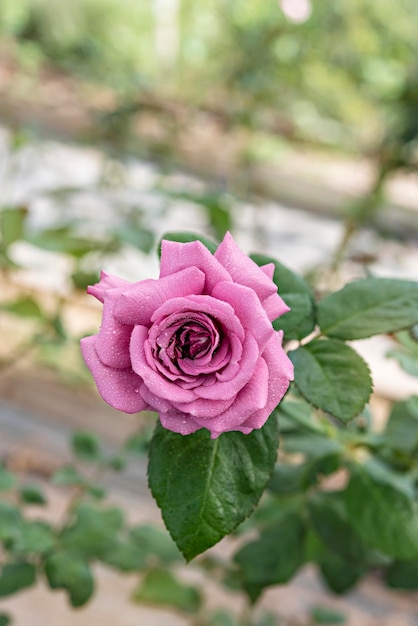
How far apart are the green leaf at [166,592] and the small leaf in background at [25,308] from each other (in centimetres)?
38

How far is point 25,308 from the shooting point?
104 cm

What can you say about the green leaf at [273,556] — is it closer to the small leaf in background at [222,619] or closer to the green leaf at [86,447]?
the green leaf at [86,447]

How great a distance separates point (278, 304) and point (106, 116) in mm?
1541

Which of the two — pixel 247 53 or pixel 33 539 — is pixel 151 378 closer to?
pixel 33 539

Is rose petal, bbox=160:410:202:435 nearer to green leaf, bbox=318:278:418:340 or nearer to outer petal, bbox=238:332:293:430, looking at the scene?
outer petal, bbox=238:332:293:430

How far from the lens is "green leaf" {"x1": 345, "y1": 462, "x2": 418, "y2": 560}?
573 millimetres

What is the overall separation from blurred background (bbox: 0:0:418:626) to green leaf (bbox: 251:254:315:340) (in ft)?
2.94

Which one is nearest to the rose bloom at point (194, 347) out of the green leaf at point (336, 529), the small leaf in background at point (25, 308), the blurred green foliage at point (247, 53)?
the green leaf at point (336, 529)

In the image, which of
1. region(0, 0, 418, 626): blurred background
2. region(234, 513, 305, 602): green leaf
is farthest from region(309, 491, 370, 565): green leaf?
region(0, 0, 418, 626): blurred background

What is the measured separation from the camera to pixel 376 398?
1.42m

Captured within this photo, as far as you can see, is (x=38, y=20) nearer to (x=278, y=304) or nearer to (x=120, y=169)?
(x=120, y=169)

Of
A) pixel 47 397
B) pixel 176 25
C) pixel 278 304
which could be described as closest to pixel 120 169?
pixel 47 397

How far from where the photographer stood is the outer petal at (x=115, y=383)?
0.37 m

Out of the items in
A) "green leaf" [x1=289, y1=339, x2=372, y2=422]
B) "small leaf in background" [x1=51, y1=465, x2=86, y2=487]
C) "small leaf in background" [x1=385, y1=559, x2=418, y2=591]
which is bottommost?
"small leaf in background" [x1=385, y1=559, x2=418, y2=591]
